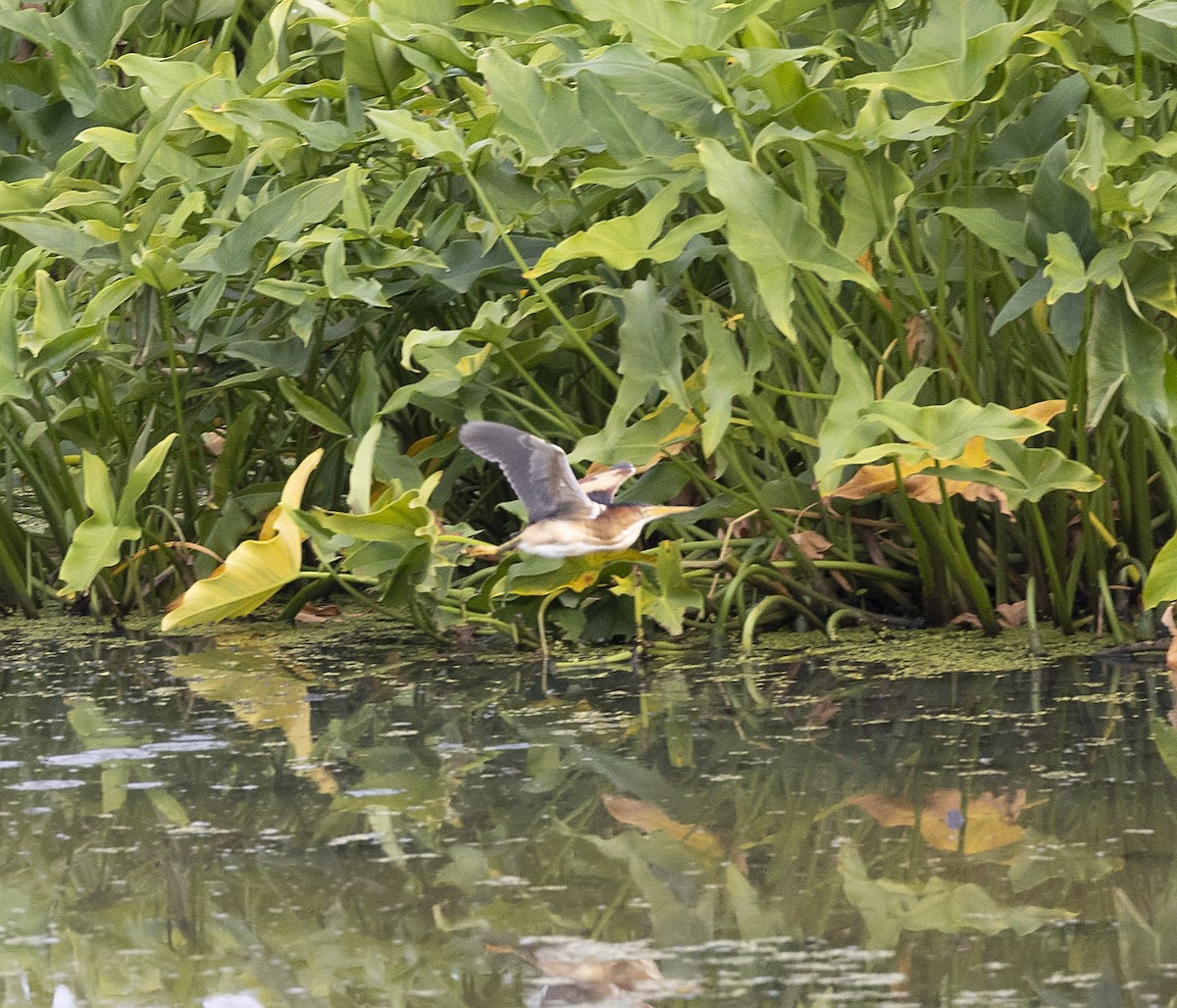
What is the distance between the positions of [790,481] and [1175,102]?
820 mm

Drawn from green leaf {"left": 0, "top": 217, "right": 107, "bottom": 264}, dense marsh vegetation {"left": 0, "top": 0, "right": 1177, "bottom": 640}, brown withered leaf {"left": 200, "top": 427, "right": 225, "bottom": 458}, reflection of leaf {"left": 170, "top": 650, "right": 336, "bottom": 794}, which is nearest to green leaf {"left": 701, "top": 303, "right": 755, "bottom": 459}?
dense marsh vegetation {"left": 0, "top": 0, "right": 1177, "bottom": 640}

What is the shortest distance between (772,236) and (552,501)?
19.4 inches

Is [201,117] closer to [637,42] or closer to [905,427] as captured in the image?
[637,42]

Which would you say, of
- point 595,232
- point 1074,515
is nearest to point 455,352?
point 595,232

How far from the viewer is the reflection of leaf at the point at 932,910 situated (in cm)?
152

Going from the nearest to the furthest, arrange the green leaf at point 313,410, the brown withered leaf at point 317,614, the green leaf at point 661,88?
the green leaf at point 661,88
the green leaf at point 313,410
the brown withered leaf at point 317,614

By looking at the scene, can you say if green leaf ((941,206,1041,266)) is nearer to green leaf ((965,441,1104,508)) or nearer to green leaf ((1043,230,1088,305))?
green leaf ((1043,230,1088,305))

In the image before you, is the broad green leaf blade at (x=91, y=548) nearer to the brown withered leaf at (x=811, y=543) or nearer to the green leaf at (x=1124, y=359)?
the brown withered leaf at (x=811, y=543)

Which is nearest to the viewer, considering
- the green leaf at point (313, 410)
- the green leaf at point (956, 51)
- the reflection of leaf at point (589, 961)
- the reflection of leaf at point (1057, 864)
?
the reflection of leaf at point (589, 961)

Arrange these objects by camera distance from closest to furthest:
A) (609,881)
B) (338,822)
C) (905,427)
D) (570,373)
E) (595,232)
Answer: (609,881) → (338,822) → (905,427) → (595,232) → (570,373)

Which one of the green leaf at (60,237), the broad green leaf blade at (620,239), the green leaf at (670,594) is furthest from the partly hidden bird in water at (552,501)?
the green leaf at (60,237)

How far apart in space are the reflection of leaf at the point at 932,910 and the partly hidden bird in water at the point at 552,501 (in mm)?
986

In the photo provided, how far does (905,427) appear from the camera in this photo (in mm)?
2336

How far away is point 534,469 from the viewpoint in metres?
2.57
